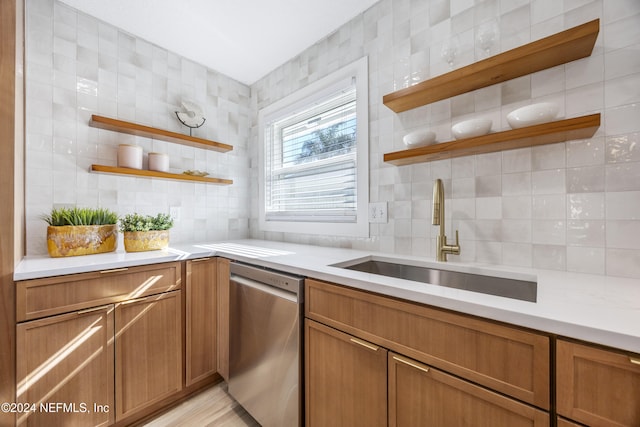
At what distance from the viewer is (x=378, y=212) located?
1.73 m

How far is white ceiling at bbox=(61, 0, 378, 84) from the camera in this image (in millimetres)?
1745

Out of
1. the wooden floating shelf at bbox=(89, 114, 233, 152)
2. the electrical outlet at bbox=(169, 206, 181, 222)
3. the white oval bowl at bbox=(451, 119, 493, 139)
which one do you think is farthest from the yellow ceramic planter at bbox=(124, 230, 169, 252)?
the white oval bowl at bbox=(451, 119, 493, 139)

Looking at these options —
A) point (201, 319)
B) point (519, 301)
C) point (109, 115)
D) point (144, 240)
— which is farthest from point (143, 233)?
point (519, 301)

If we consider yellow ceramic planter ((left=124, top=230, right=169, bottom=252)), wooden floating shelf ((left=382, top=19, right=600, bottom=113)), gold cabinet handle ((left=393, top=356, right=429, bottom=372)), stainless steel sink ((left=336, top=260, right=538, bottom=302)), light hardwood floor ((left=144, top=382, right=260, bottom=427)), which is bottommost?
light hardwood floor ((left=144, top=382, right=260, bottom=427))

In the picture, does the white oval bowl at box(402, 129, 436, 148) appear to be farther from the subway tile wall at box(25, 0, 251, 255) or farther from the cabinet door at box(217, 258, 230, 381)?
the subway tile wall at box(25, 0, 251, 255)

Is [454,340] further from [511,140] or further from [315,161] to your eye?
[315,161]

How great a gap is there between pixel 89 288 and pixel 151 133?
118 centimetres

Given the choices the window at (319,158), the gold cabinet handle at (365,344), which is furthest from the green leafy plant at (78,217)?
the gold cabinet handle at (365,344)

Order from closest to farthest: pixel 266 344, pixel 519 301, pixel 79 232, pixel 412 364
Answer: pixel 519 301, pixel 412 364, pixel 266 344, pixel 79 232

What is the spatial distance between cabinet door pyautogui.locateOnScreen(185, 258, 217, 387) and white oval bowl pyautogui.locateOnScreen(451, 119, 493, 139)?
5.50 feet

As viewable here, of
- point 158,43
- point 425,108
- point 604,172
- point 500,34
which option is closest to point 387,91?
point 425,108

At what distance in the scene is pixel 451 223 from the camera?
1426 millimetres

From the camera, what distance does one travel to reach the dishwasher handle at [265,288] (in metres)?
1.29

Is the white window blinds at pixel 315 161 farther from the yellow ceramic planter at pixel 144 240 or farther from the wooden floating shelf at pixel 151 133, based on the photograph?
the yellow ceramic planter at pixel 144 240
